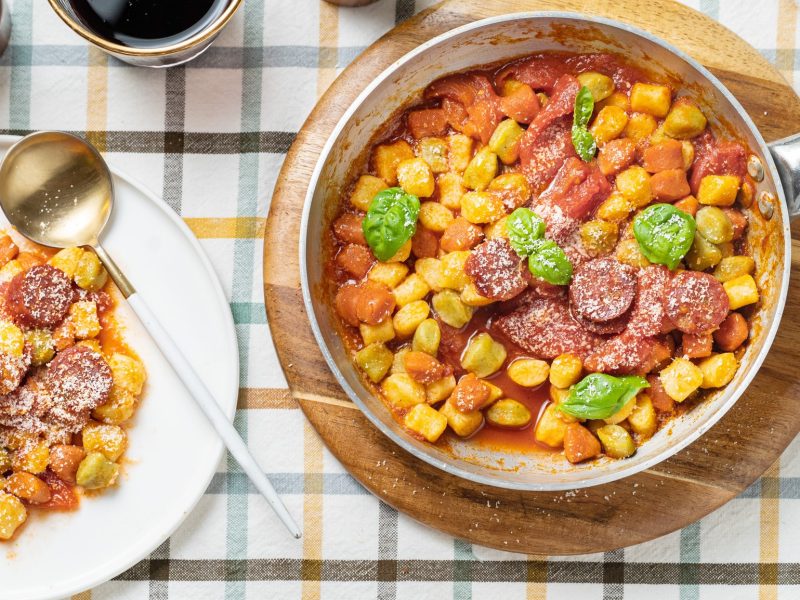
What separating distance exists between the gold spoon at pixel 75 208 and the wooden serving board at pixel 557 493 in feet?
0.76

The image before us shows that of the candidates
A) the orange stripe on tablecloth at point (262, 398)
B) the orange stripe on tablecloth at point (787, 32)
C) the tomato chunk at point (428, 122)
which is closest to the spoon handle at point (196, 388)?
the orange stripe on tablecloth at point (262, 398)

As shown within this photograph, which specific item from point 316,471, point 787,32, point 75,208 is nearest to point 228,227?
point 75,208

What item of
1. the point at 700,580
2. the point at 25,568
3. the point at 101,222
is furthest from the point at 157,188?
the point at 700,580

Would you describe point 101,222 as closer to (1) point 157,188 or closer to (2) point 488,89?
(1) point 157,188

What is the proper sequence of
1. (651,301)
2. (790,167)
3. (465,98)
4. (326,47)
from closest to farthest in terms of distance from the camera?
1. (790,167)
2. (651,301)
3. (465,98)
4. (326,47)

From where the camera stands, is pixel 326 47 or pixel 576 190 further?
pixel 326 47

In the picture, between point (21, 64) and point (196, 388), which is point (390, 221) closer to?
point (196, 388)

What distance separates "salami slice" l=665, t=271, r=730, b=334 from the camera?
2.24 metres

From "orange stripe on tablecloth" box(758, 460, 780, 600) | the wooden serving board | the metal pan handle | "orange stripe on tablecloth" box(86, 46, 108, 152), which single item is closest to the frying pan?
the metal pan handle

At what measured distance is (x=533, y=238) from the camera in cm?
224

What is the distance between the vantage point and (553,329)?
2.36 meters

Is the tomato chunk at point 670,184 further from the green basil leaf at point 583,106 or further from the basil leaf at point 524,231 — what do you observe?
the basil leaf at point 524,231

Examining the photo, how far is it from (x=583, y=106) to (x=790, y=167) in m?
0.54

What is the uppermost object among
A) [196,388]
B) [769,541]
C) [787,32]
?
[787,32]
